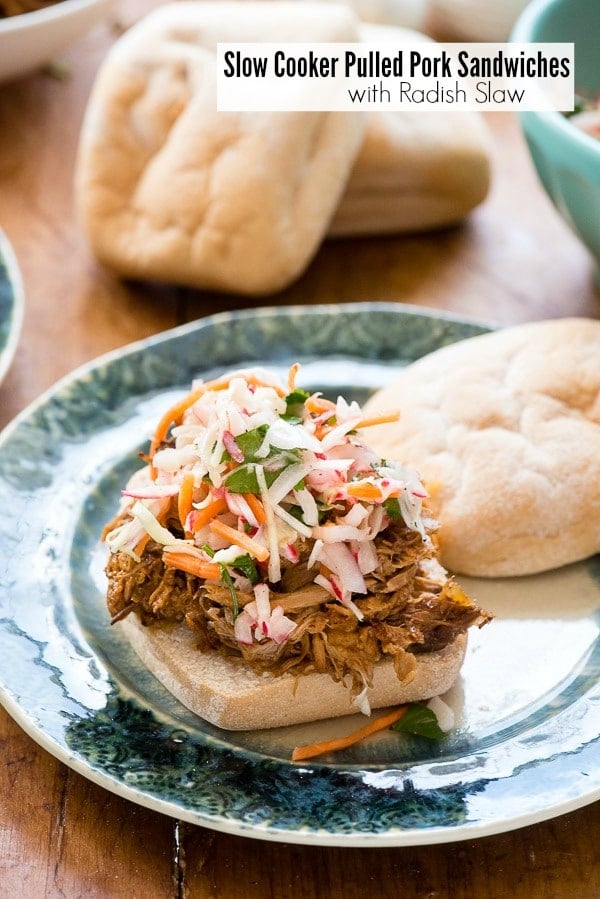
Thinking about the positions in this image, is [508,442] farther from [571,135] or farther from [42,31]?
[42,31]

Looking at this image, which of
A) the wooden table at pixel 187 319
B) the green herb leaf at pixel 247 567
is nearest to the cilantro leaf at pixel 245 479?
the green herb leaf at pixel 247 567

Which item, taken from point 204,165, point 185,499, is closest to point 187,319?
point 204,165

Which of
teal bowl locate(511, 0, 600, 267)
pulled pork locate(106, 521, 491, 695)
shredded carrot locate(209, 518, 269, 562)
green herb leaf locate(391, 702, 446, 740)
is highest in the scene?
teal bowl locate(511, 0, 600, 267)

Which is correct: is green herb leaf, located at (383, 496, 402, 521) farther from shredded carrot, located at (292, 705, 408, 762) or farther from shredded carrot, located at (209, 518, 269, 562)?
shredded carrot, located at (292, 705, 408, 762)

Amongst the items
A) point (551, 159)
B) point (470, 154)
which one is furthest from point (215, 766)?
point (470, 154)

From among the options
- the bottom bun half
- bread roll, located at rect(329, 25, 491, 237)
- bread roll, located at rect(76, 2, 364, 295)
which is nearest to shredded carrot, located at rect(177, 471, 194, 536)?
the bottom bun half

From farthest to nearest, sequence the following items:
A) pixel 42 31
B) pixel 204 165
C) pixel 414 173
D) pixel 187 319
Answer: pixel 42 31, pixel 414 173, pixel 187 319, pixel 204 165

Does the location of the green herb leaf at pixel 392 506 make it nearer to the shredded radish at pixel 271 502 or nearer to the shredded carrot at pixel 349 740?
the shredded radish at pixel 271 502
